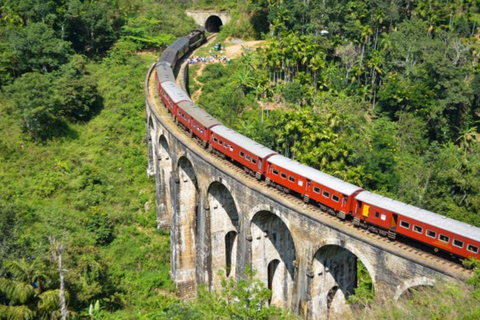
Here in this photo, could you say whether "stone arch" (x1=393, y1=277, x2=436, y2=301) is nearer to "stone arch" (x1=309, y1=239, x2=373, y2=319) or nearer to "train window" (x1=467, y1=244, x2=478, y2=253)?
"train window" (x1=467, y1=244, x2=478, y2=253)

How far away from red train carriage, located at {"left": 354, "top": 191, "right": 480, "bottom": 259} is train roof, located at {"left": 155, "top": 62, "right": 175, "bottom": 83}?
3606cm

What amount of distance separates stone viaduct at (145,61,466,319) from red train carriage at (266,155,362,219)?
2.58 ft

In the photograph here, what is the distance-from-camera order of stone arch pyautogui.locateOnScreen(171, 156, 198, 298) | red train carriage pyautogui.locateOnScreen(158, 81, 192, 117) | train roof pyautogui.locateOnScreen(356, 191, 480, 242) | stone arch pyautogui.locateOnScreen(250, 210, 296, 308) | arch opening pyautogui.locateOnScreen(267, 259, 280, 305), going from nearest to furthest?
1. train roof pyautogui.locateOnScreen(356, 191, 480, 242)
2. stone arch pyautogui.locateOnScreen(250, 210, 296, 308)
3. arch opening pyautogui.locateOnScreen(267, 259, 280, 305)
4. stone arch pyautogui.locateOnScreen(171, 156, 198, 298)
5. red train carriage pyautogui.locateOnScreen(158, 81, 192, 117)

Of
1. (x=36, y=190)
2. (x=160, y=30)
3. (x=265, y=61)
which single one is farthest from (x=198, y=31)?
(x=36, y=190)

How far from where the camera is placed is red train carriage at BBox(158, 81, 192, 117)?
53.3 metres

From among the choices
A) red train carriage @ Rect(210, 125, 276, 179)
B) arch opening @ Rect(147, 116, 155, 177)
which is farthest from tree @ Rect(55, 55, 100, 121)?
red train carriage @ Rect(210, 125, 276, 179)

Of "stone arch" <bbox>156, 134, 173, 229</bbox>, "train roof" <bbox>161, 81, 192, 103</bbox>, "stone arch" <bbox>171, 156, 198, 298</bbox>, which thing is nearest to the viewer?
"stone arch" <bbox>171, 156, 198, 298</bbox>

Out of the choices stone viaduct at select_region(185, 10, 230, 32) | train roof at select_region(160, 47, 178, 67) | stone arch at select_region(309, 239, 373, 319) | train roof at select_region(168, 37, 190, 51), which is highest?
stone viaduct at select_region(185, 10, 230, 32)

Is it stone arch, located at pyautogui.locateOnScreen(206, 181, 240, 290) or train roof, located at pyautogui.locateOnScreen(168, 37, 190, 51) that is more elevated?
train roof, located at pyautogui.locateOnScreen(168, 37, 190, 51)

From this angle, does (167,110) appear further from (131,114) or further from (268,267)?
(268,267)

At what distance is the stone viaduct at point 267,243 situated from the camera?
97.6 feet

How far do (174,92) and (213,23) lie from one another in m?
60.2

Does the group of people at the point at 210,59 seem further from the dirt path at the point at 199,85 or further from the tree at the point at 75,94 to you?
the tree at the point at 75,94

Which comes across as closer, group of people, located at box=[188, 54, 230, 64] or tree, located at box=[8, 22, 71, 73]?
tree, located at box=[8, 22, 71, 73]
